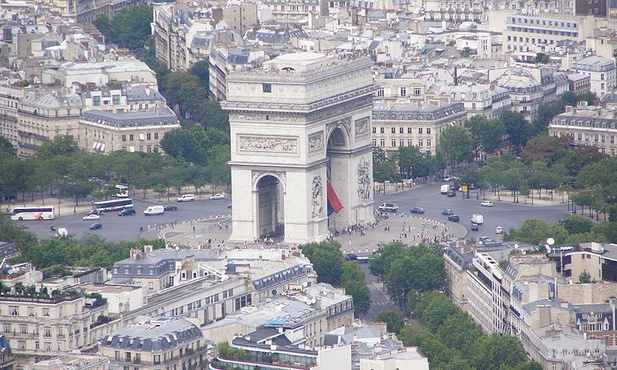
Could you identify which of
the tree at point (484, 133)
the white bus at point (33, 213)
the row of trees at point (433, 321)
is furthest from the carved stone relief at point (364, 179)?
the tree at point (484, 133)

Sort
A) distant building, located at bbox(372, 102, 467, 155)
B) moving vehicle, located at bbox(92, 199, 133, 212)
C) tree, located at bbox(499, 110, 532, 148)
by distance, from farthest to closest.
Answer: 1. tree, located at bbox(499, 110, 532, 148)
2. distant building, located at bbox(372, 102, 467, 155)
3. moving vehicle, located at bbox(92, 199, 133, 212)

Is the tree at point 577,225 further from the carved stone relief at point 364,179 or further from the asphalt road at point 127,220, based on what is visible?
the asphalt road at point 127,220

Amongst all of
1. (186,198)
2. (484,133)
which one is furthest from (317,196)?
(484,133)

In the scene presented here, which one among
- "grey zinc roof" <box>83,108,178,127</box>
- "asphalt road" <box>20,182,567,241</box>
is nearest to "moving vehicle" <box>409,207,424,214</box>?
"asphalt road" <box>20,182,567,241</box>

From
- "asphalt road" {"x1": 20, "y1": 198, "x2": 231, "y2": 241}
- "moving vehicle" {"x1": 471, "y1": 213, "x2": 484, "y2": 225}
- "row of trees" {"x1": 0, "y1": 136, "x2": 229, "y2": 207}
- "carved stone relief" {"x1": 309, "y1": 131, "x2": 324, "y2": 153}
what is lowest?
"asphalt road" {"x1": 20, "y1": 198, "x2": 231, "y2": 241}

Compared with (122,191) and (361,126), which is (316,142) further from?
(122,191)

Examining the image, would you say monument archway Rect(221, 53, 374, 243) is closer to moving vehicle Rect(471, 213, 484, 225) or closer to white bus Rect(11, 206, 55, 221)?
moving vehicle Rect(471, 213, 484, 225)

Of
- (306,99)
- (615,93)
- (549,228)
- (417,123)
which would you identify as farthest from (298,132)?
(615,93)

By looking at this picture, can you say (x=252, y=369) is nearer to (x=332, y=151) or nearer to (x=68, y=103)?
(x=332, y=151)
